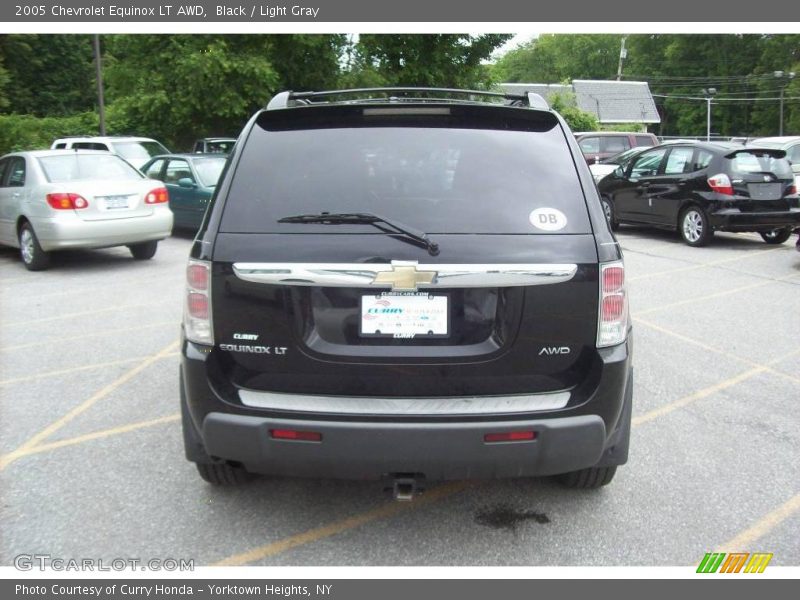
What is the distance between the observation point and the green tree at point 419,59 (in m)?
23.8

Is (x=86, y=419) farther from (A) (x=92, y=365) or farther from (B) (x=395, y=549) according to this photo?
(B) (x=395, y=549)

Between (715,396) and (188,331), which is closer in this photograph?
(188,331)

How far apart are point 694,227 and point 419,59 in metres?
15.4

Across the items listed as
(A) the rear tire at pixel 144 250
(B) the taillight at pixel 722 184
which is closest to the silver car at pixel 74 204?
(A) the rear tire at pixel 144 250

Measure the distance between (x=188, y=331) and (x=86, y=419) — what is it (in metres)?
2.04

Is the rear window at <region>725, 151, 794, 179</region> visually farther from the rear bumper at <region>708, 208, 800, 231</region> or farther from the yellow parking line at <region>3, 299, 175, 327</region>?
the yellow parking line at <region>3, 299, 175, 327</region>

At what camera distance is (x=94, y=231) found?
957cm

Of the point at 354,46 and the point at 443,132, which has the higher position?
the point at 354,46

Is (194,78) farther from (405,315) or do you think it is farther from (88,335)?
(405,315)

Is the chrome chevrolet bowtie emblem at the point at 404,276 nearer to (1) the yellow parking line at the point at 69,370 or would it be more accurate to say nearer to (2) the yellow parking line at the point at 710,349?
(1) the yellow parking line at the point at 69,370

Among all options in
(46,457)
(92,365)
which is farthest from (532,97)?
(92,365)

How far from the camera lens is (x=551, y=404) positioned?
2.81 meters

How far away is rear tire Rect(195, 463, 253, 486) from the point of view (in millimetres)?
3400

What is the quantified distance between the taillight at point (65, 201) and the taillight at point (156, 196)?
92 cm
